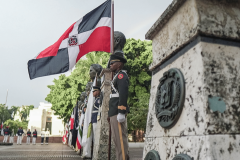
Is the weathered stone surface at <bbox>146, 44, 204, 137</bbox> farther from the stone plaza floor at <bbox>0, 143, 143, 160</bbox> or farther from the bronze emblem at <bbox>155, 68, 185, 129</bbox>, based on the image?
the stone plaza floor at <bbox>0, 143, 143, 160</bbox>

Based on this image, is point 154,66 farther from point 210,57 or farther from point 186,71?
point 210,57

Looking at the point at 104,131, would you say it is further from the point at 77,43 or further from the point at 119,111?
the point at 77,43

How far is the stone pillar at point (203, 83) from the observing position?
1347 mm

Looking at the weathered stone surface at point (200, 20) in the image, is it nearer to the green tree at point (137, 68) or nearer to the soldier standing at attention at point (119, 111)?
the soldier standing at attention at point (119, 111)

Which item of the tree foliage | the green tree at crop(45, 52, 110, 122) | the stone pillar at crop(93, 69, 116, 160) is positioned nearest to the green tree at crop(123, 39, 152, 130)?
the tree foliage

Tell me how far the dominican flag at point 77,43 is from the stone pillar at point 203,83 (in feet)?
9.74

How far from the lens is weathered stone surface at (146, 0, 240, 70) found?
1.55 m

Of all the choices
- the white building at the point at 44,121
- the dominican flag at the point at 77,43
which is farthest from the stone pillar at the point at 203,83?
the white building at the point at 44,121

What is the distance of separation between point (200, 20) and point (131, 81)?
1676cm

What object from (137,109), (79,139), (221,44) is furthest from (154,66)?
(137,109)

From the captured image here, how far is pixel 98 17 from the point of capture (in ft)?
15.9

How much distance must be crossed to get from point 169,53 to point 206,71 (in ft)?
1.71

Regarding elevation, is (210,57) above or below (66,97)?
below

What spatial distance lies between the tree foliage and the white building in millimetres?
33695
